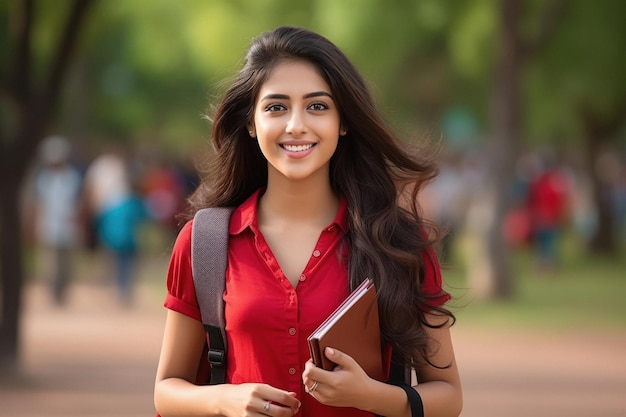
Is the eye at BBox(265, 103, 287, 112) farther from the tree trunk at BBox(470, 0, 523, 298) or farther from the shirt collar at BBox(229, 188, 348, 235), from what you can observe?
the tree trunk at BBox(470, 0, 523, 298)

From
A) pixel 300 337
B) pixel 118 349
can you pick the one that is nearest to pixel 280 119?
pixel 300 337

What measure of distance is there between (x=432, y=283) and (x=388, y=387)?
34cm

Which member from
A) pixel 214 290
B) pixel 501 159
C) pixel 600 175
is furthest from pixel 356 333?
pixel 600 175

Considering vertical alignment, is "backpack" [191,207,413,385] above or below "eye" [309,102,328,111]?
below

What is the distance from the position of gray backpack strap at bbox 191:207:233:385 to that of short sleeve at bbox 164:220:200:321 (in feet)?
0.10

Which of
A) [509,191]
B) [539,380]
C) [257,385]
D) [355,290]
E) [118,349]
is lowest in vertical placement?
[257,385]

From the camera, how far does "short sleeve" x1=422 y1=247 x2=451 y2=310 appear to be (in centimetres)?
335

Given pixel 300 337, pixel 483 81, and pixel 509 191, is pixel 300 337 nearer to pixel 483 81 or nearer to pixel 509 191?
pixel 509 191

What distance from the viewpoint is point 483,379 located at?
1053 centimetres

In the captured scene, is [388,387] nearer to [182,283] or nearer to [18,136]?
[182,283]

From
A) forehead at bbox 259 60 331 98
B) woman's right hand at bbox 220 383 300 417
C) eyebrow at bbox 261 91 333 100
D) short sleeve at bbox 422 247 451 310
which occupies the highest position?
forehead at bbox 259 60 331 98

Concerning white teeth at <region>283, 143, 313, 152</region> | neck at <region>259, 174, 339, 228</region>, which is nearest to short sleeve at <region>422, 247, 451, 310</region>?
neck at <region>259, 174, 339, 228</region>

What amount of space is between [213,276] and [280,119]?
0.47 m

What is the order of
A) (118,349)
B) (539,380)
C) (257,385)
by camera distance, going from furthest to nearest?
(118,349) → (539,380) → (257,385)
